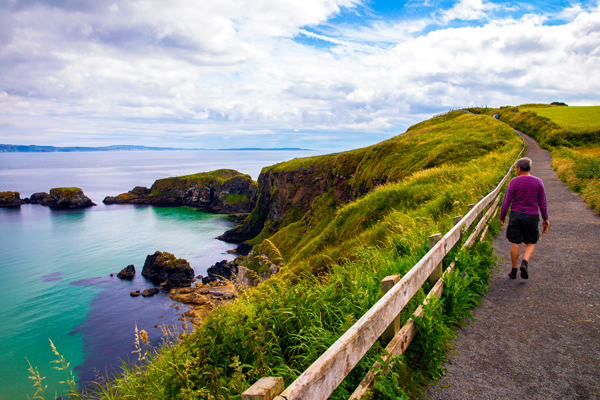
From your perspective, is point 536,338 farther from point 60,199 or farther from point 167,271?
point 60,199

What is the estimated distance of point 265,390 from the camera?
6.35 ft

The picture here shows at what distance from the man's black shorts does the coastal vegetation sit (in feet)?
25.8

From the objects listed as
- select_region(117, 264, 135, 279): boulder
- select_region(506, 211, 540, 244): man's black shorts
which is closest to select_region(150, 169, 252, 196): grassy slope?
select_region(117, 264, 135, 279): boulder

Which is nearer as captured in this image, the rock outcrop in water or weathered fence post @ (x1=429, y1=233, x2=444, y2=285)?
weathered fence post @ (x1=429, y1=233, x2=444, y2=285)

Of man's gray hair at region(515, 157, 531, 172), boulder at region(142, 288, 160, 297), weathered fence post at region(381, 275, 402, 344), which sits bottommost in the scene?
boulder at region(142, 288, 160, 297)

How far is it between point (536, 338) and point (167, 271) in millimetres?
54742

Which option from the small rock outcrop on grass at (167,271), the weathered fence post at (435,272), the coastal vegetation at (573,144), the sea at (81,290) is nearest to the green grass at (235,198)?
the sea at (81,290)

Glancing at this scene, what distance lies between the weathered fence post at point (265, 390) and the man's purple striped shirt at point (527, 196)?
643 centimetres

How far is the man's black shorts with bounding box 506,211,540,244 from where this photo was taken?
6.73 metres

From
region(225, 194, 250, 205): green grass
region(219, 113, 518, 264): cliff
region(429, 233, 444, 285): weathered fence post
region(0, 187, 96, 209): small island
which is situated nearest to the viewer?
region(429, 233, 444, 285): weathered fence post

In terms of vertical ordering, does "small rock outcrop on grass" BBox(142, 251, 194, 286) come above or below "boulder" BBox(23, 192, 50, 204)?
below

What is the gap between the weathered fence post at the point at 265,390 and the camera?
6.24ft

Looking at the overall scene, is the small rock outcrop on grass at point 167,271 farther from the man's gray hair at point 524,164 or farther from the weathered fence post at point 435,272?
the man's gray hair at point 524,164

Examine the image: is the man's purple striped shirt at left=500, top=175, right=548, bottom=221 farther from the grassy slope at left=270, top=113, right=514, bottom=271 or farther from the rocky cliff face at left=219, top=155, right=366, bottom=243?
the rocky cliff face at left=219, top=155, right=366, bottom=243
